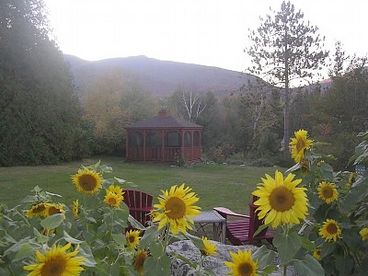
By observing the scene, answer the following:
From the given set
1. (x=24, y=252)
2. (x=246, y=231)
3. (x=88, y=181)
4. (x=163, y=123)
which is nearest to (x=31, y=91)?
(x=163, y=123)

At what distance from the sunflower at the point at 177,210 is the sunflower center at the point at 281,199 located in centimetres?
20

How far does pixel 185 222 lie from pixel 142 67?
7018cm

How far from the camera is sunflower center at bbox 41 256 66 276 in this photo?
0.88m

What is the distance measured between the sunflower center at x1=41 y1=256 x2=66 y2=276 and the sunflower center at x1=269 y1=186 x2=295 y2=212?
1.86 feet

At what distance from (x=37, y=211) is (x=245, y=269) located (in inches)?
28.0

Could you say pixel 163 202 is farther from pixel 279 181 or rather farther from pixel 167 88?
pixel 167 88

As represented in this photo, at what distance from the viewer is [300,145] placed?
7.61 feet

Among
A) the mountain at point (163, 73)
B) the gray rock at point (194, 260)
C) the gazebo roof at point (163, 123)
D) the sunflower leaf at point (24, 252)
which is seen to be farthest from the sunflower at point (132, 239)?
the mountain at point (163, 73)

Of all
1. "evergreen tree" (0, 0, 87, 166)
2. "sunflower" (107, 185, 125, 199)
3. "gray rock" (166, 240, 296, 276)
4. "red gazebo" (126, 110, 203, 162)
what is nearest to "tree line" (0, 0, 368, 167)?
"evergreen tree" (0, 0, 87, 166)

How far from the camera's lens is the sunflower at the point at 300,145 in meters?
2.31

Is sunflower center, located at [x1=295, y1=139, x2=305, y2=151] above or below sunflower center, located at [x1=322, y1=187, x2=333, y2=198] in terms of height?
above

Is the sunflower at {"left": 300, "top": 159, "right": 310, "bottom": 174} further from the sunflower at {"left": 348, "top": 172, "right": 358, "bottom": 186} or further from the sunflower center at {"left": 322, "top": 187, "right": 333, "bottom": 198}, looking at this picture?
the sunflower at {"left": 348, "top": 172, "right": 358, "bottom": 186}

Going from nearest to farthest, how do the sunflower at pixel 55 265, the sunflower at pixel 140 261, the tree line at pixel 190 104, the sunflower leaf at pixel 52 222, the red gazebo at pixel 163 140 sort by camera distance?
the sunflower at pixel 55 265
the sunflower leaf at pixel 52 222
the sunflower at pixel 140 261
the tree line at pixel 190 104
the red gazebo at pixel 163 140

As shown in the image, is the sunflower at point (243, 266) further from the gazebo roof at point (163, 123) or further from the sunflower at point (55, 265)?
the gazebo roof at point (163, 123)
